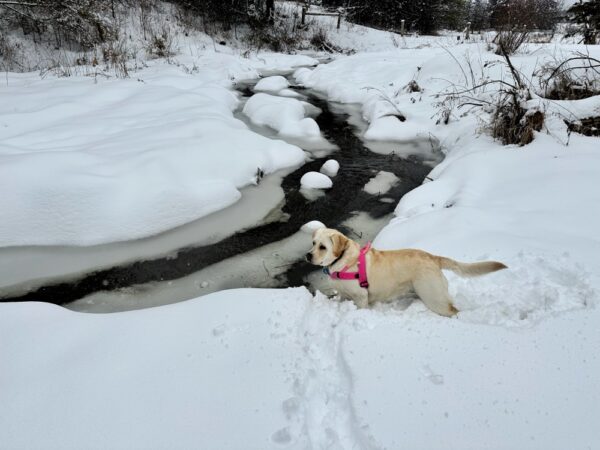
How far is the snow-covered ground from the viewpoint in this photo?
5.52ft

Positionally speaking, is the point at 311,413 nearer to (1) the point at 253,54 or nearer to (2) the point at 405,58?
(2) the point at 405,58

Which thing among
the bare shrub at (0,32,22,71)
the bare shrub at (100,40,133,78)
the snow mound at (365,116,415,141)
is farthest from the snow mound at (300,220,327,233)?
the bare shrub at (0,32,22,71)

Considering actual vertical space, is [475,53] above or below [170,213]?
above

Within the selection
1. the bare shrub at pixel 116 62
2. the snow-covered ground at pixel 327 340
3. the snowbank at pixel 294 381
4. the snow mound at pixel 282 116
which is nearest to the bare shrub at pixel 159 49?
the bare shrub at pixel 116 62

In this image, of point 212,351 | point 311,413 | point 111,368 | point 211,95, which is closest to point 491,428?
point 311,413

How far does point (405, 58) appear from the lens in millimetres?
12883

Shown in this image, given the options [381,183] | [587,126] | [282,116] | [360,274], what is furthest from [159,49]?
[360,274]

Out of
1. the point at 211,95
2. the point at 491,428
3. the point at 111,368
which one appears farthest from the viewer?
the point at 211,95

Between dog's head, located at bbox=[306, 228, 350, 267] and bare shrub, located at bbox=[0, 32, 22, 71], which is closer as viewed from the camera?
dog's head, located at bbox=[306, 228, 350, 267]

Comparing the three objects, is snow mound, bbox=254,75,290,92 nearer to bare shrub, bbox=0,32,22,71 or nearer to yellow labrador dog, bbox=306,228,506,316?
bare shrub, bbox=0,32,22,71

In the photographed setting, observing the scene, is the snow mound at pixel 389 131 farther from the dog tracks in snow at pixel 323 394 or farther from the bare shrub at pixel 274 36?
the bare shrub at pixel 274 36

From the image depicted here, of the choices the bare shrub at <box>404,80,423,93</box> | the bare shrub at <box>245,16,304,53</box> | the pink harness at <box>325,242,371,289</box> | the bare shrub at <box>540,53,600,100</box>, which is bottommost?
the pink harness at <box>325,242,371,289</box>

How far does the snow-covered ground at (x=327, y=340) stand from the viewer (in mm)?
1684

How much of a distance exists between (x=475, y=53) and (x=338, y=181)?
22.3 ft
